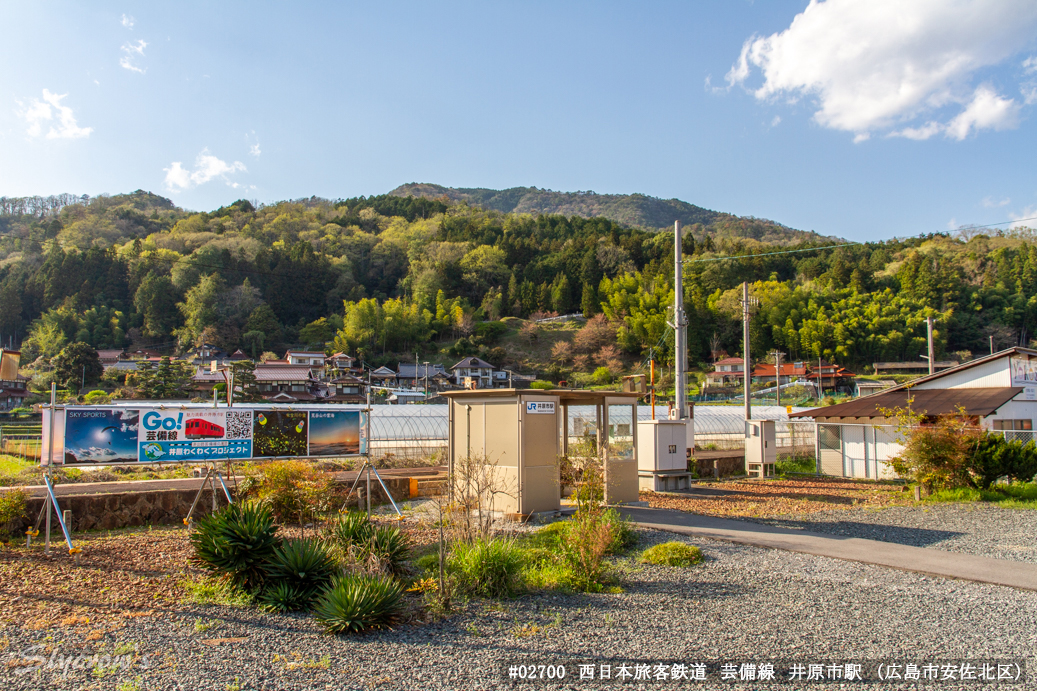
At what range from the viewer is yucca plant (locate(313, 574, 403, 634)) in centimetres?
547

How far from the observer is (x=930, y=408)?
19.5 m

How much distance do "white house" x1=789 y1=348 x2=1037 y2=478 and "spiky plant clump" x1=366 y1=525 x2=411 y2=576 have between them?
53.1 feet

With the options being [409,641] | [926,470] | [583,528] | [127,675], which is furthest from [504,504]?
[926,470]

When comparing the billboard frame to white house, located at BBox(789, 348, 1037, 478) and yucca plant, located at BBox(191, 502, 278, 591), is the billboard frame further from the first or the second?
white house, located at BBox(789, 348, 1037, 478)

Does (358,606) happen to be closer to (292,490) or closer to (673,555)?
(673,555)

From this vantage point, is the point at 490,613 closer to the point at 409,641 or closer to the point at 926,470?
the point at 409,641

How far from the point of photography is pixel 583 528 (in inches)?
285

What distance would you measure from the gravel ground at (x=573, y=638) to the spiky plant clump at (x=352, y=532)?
1338mm

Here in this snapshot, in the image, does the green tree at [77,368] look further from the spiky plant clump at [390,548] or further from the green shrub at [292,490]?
the spiky plant clump at [390,548]

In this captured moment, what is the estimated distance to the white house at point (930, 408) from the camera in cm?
1967

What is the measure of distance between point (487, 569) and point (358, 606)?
1.52 metres

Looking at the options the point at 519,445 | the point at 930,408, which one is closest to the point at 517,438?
the point at 519,445

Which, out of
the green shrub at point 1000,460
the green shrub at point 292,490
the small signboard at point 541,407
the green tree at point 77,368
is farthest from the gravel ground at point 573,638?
the green tree at point 77,368

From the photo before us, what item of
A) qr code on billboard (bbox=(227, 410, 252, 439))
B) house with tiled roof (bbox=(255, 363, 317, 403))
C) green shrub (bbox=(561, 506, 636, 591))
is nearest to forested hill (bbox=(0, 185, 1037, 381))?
house with tiled roof (bbox=(255, 363, 317, 403))
